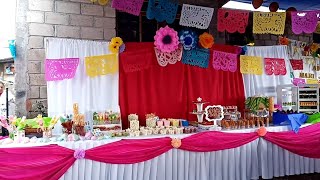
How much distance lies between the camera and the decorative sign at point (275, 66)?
19.7 feet

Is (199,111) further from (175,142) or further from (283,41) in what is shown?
(283,41)

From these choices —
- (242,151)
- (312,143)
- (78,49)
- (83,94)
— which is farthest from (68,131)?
(312,143)

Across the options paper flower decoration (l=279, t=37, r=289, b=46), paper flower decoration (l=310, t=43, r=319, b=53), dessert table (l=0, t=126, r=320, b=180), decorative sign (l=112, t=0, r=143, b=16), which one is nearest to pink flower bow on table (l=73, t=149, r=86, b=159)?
dessert table (l=0, t=126, r=320, b=180)

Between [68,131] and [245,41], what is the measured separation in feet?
12.5

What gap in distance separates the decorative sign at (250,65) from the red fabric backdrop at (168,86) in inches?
5.2

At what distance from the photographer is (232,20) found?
516cm

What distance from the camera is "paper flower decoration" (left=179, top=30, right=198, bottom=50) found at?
5117mm

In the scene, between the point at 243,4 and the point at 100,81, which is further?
the point at 243,4

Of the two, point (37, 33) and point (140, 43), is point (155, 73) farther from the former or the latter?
point (37, 33)

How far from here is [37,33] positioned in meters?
4.60

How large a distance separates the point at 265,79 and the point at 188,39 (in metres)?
1.84

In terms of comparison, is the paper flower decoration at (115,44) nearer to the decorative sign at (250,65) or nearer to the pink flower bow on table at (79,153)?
the pink flower bow on table at (79,153)

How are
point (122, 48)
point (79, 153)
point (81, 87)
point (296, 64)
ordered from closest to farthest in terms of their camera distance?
point (79, 153)
point (81, 87)
point (122, 48)
point (296, 64)

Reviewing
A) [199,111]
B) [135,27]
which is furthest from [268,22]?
[135,27]
